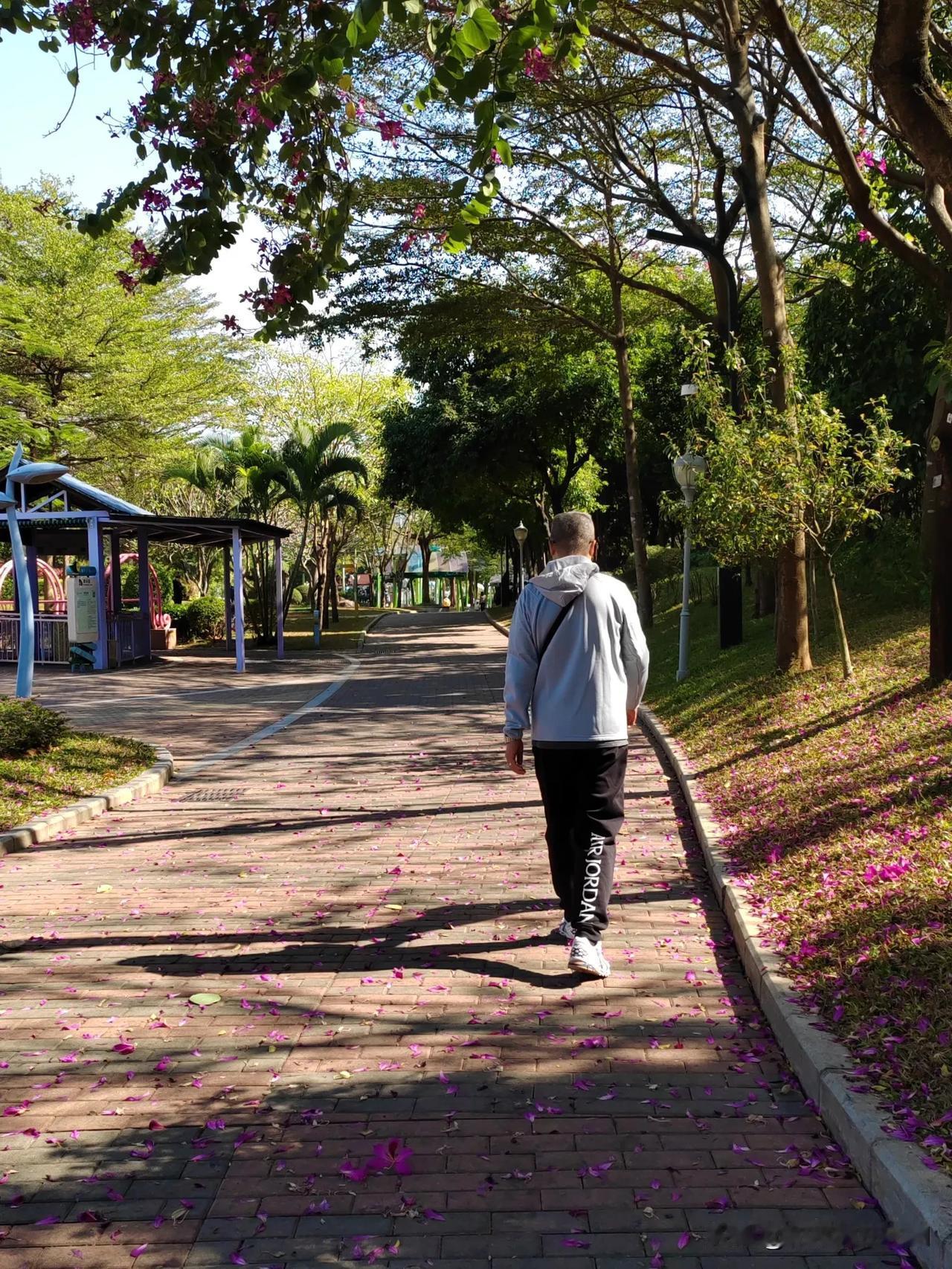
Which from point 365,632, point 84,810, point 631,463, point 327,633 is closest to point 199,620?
point 327,633

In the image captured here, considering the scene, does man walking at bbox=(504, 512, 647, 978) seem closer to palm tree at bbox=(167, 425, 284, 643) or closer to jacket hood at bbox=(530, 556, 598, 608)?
jacket hood at bbox=(530, 556, 598, 608)

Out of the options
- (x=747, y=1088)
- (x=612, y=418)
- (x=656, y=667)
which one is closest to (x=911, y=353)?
(x=656, y=667)

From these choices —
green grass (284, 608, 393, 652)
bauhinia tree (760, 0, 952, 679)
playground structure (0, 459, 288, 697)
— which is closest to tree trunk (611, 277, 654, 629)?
bauhinia tree (760, 0, 952, 679)

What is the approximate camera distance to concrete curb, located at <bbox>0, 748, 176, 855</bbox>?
26.9 ft

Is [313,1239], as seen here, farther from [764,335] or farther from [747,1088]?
[764,335]

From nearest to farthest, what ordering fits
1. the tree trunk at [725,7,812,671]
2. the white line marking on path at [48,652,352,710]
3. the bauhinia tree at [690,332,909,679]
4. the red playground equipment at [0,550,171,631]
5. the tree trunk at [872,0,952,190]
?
the tree trunk at [872,0,952,190]
the bauhinia tree at [690,332,909,679]
the tree trunk at [725,7,812,671]
the white line marking on path at [48,652,352,710]
the red playground equipment at [0,550,171,631]

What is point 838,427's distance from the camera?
421 inches

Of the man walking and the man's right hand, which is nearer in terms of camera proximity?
the man walking

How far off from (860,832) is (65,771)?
7077 mm

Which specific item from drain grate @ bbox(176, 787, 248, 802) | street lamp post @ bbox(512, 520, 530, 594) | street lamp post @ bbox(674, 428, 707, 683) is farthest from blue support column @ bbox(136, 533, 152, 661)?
drain grate @ bbox(176, 787, 248, 802)

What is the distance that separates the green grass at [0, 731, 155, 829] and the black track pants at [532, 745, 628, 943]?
508cm

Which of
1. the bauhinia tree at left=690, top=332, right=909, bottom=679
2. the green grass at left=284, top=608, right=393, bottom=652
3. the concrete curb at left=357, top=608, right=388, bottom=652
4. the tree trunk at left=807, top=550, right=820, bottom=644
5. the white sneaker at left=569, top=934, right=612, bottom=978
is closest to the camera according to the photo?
the white sneaker at left=569, top=934, right=612, bottom=978

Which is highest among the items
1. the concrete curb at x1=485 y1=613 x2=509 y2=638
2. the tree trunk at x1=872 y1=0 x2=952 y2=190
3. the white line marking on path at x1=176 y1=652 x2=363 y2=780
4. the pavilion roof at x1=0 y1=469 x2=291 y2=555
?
the tree trunk at x1=872 y1=0 x2=952 y2=190

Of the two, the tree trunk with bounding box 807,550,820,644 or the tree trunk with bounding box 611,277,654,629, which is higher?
the tree trunk with bounding box 611,277,654,629
